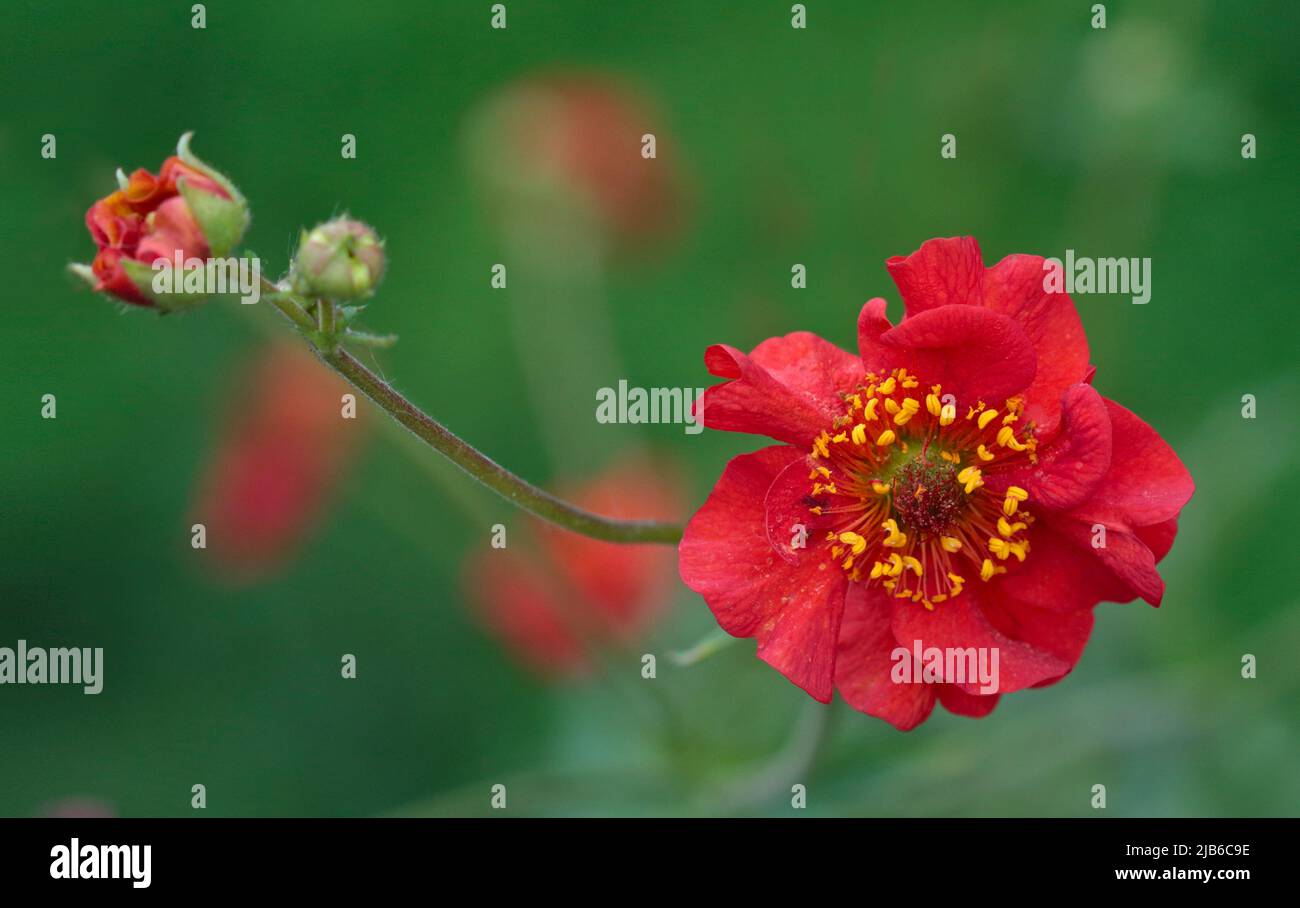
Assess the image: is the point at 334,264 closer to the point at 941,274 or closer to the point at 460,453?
the point at 460,453

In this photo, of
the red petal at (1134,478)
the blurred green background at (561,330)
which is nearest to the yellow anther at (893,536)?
the red petal at (1134,478)

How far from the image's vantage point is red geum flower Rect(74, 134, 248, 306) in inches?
77.1

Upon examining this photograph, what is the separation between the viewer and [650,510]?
162 inches

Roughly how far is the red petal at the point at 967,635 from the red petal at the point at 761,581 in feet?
0.42

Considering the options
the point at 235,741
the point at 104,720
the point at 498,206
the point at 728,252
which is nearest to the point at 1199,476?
the point at 728,252

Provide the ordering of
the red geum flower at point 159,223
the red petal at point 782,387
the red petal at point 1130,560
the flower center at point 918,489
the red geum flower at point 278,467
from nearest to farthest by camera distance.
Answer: the red geum flower at point 159,223, the red petal at point 1130,560, the red petal at point 782,387, the flower center at point 918,489, the red geum flower at point 278,467

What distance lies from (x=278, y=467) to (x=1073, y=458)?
299 cm

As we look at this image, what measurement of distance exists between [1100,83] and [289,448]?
3110 mm

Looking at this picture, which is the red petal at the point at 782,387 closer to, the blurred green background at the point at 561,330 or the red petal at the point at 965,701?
the red petal at the point at 965,701

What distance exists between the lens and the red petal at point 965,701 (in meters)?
2.20

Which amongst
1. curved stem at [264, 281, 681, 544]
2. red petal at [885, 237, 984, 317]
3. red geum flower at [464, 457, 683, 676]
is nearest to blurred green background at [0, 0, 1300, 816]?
red geum flower at [464, 457, 683, 676]

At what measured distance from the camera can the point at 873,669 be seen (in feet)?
7.53

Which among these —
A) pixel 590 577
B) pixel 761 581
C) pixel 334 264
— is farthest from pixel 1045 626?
pixel 590 577

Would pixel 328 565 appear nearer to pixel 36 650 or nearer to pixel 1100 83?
pixel 36 650
